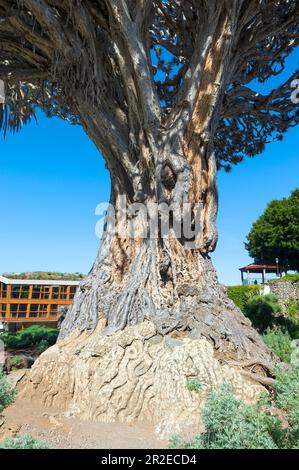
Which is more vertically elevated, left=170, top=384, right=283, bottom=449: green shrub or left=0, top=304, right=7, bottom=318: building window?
left=0, top=304, right=7, bottom=318: building window

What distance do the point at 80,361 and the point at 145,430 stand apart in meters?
1.23

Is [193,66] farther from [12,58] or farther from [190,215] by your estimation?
[12,58]

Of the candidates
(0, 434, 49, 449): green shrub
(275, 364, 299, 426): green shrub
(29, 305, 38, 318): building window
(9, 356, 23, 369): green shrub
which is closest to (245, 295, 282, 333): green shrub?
(29, 305, 38, 318): building window

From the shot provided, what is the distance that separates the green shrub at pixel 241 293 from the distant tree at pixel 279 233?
15700 mm

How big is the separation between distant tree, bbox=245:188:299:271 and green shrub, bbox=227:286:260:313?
15700 millimetres

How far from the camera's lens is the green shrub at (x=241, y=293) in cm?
1838

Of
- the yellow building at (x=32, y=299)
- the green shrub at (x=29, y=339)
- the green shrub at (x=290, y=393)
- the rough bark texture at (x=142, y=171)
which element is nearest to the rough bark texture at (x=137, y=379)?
the rough bark texture at (x=142, y=171)

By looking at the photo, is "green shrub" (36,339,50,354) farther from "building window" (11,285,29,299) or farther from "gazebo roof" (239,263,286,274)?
"gazebo roof" (239,263,286,274)

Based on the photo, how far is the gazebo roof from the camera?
3352cm

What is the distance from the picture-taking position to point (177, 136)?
5.87 metres

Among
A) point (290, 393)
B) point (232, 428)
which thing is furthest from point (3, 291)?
point (232, 428)

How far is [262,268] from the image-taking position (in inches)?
1350
